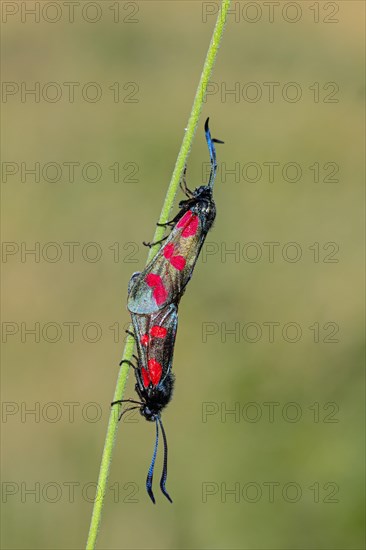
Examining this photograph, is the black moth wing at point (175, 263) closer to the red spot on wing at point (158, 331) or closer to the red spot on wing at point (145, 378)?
the red spot on wing at point (158, 331)

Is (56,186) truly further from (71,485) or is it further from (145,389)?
(145,389)

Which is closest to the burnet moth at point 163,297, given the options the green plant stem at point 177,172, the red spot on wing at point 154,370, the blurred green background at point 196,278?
the red spot on wing at point 154,370

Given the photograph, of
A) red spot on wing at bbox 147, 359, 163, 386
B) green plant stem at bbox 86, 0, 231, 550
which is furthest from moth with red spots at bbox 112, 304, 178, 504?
green plant stem at bbox 86, 0, 231, 550

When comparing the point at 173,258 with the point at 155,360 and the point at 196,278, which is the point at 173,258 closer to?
the point at 155,360

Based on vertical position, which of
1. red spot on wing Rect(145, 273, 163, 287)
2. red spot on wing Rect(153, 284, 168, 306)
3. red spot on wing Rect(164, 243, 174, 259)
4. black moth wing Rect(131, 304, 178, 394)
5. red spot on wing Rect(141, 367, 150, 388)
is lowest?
red spot on wing Rect(141, 367, 150, 388)

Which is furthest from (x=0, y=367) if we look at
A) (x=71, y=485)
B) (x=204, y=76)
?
(x=204, y=76)

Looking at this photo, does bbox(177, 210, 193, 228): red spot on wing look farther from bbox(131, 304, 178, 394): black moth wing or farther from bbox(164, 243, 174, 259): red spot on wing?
bbox(131, 304, 178, 394): black moth wing

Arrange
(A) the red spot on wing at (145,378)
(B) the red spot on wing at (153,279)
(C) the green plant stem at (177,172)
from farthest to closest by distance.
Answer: (A) the red spot on wing at (145,378) < (B) the red spot on wing at (153,279) < (C) the green plant stem at (177,172)

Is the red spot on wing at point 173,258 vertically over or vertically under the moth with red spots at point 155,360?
over
